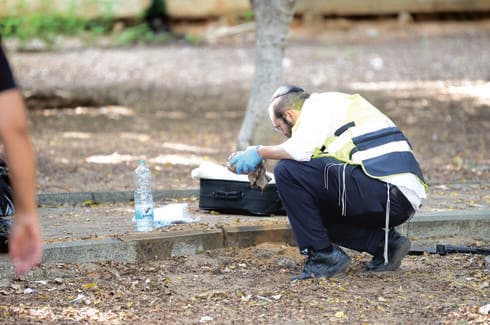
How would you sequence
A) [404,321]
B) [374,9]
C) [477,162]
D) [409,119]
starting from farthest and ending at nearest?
[374,9]
[409,119]
[477,162]
[404,321]

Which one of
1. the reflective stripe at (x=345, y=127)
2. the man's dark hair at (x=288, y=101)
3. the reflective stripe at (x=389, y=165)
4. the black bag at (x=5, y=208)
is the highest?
the man's dark hair at (x=288, y=101)

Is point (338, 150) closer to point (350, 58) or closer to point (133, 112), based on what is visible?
point (133, 112)

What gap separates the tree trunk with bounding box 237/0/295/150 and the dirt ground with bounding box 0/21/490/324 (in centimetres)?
55

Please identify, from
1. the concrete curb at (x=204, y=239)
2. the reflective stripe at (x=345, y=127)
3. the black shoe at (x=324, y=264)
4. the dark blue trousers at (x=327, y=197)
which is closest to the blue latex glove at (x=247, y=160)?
the dark blue trousers at (x=327, y=197)

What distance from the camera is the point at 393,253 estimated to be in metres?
5.67

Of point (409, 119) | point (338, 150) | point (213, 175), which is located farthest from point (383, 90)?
point (338, 150)

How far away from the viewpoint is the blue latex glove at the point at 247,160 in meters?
5.55

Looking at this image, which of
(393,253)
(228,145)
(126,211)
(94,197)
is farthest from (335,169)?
(228,145)

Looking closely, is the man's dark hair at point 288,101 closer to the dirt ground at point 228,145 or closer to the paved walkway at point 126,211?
the dirt ground at point 228,145

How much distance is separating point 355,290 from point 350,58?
12.9 meters

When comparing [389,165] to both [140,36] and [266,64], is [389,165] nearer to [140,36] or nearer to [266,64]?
[266,64]

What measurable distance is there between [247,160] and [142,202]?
1.24 metres

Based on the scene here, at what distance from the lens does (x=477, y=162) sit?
385 inches

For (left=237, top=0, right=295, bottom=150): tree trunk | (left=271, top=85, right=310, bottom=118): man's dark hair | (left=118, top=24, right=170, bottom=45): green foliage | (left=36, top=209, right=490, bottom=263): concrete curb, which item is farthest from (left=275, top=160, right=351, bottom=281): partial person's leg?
(left=118, top=24, right=170, bottom=45): green foliage
